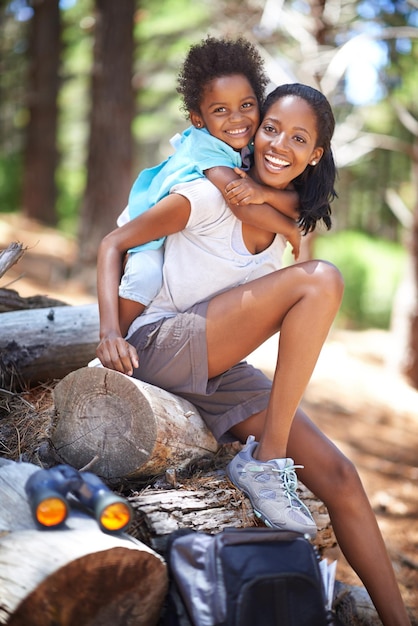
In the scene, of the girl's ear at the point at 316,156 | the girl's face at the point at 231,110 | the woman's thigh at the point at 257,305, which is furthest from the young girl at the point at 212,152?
the woman's thigh at the point at 257,305

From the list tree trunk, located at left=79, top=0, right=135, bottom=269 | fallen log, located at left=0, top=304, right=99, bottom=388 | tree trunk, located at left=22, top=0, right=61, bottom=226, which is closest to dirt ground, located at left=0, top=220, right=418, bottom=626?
tree trunk, located at left=79, top=0, right=135, bottom=269

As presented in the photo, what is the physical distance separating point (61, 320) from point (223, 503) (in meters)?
1.40

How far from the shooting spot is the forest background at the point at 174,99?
24.8ft

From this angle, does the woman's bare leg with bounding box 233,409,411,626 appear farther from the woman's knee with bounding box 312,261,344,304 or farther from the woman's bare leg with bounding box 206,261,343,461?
the woman's knee with bounding box 312,261,344,304

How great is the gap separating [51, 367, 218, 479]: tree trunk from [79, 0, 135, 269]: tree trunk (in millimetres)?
6159

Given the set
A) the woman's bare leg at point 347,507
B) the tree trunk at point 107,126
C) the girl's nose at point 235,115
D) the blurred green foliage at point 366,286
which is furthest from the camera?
the blurred green foliage at point 366,286

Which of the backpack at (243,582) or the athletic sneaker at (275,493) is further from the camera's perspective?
the athletic sneaker at (275,493)

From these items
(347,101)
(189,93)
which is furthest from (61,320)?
(347,101)

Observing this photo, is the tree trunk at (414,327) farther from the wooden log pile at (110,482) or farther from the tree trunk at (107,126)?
the wooden log pile at (110,482)

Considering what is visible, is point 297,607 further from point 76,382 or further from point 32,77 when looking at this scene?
point 32,77

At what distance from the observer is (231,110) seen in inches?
103

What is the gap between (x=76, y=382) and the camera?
2.41 m

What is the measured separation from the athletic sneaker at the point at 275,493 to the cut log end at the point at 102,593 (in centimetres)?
49

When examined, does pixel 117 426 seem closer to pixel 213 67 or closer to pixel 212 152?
pixel 212 152
